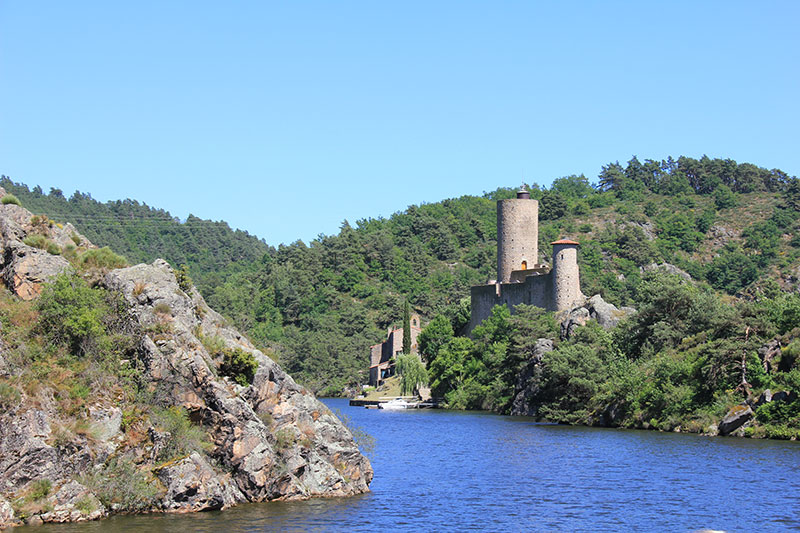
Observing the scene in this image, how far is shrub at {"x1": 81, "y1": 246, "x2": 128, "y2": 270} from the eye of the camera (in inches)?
931

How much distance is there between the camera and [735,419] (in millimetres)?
39500

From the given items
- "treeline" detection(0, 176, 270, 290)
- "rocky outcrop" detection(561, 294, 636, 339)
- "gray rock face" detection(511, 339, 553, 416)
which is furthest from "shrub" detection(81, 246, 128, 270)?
"treeline" detection(0, 176, 270, 290)

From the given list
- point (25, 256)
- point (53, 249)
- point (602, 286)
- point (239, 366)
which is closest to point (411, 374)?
point (602, 286)

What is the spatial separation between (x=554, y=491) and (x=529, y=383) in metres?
A: 32.4

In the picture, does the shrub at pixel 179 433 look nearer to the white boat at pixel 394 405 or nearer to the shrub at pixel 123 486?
the shrub at pixel 123 486

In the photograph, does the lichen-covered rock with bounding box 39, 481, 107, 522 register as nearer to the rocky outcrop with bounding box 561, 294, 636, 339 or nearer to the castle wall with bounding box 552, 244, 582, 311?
the rocky outcrop with bounding box 561, 294, 636, 339

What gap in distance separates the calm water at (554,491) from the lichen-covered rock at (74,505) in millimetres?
298

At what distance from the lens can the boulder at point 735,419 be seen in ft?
129

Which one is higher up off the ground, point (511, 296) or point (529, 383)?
point (511, 296)

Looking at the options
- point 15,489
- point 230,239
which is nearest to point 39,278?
point 15,489

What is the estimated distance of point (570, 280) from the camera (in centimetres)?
6619

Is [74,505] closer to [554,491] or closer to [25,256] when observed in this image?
[25,256]

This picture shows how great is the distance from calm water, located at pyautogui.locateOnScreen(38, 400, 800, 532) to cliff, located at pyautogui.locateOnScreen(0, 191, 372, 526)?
605 mm

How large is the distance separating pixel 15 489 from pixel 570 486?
15.1 meters
